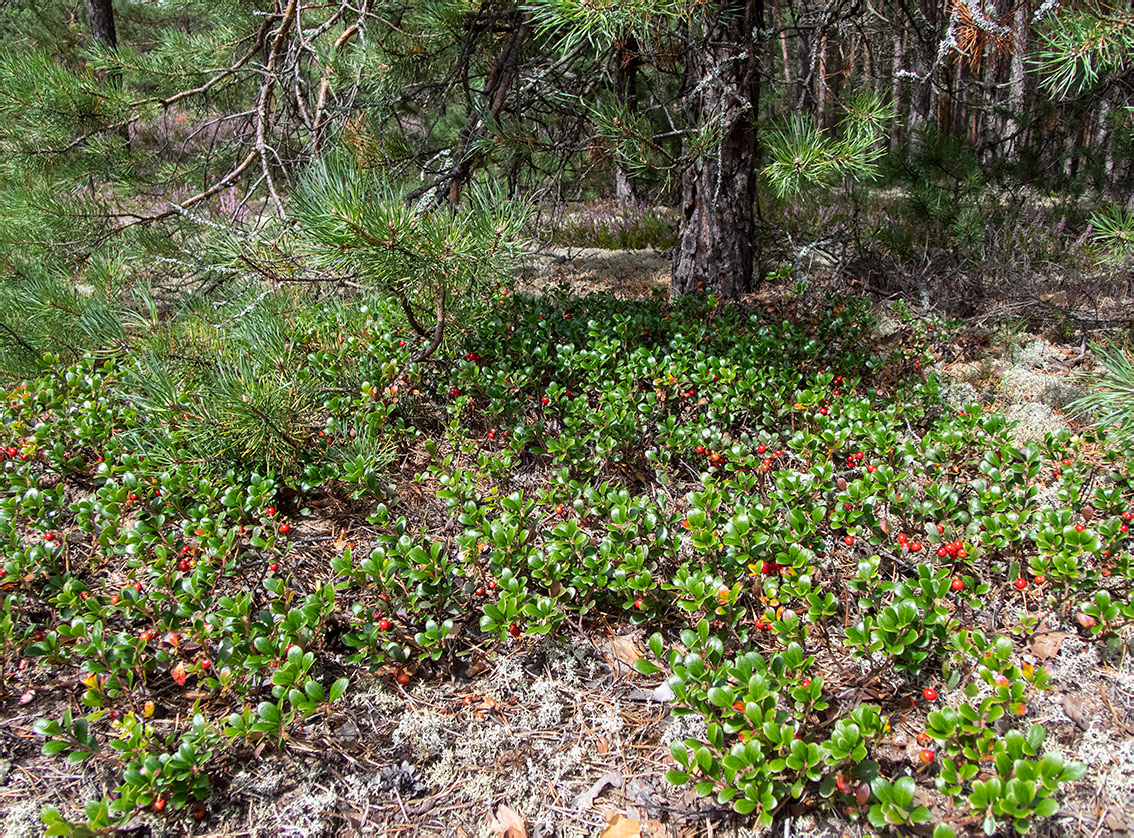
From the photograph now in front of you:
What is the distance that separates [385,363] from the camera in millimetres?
3303

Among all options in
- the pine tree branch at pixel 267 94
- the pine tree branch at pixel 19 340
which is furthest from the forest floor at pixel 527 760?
the pine tree branch at pixel 267 94

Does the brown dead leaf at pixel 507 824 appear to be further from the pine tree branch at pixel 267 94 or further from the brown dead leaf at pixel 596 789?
the pine tree branch at pixel 267 94

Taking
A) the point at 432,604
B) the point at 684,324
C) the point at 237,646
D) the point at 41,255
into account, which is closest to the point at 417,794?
the point at 432,604

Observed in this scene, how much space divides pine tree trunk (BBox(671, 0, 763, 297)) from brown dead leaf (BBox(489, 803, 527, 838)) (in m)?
3.11

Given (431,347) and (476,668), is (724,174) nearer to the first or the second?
(431,347)

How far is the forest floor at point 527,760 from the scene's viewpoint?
1.72 meters

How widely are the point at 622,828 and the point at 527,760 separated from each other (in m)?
0.33

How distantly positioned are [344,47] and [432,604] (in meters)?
3.31

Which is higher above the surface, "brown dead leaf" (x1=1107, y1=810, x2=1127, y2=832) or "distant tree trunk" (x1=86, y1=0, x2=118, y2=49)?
"distant tree trunk" (x1=86, y1=0, x2=118, y2=49)

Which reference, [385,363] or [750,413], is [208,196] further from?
[750,413]

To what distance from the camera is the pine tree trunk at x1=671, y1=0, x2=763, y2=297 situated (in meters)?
3.60

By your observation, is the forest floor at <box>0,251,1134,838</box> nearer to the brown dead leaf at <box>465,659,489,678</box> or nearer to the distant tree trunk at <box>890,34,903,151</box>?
the brown dead leaf at <box>465,659,489,678</box>

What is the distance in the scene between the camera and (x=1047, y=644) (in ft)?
6.68

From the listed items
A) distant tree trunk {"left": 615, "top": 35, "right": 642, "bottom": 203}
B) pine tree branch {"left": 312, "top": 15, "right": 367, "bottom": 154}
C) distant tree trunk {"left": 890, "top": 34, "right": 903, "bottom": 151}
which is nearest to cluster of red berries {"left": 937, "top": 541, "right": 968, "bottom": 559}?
distant tree trunk {"left": 890, "top": 34, "right": 903, "bottom": 151}
